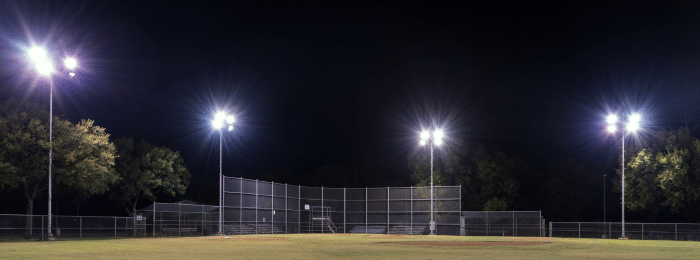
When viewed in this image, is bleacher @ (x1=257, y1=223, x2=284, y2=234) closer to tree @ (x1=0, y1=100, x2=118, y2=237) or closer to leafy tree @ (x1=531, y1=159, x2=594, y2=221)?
tree @ (x1=0, y1=100, x2=118, y2=237)

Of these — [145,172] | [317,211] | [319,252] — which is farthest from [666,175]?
[145,172]

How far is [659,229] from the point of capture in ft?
146

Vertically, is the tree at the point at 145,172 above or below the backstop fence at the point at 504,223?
above

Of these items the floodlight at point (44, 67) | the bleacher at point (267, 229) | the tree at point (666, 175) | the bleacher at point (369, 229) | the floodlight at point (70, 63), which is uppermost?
the floodlight at point (70, 63)

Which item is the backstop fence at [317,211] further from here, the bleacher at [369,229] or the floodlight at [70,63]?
the floodlight at [70,63]

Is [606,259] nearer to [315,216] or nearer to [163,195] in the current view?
[315,216]

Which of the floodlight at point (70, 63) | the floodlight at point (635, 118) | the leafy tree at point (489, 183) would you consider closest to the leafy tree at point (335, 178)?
the leafy tree at point (489, 183)

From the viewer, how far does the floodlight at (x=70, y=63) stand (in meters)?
29.9

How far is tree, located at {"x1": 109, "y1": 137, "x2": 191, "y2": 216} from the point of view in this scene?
58.6 m

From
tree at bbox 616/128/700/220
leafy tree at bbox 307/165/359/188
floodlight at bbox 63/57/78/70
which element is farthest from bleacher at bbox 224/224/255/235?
leafy tree at bbox 307/165/359/188

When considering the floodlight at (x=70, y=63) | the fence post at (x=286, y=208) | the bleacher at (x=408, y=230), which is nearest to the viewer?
the floodlight at (x=70, y=63)

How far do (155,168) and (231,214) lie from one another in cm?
1946

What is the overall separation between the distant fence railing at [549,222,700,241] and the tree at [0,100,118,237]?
116ft

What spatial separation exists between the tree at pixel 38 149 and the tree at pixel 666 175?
4124 cm
